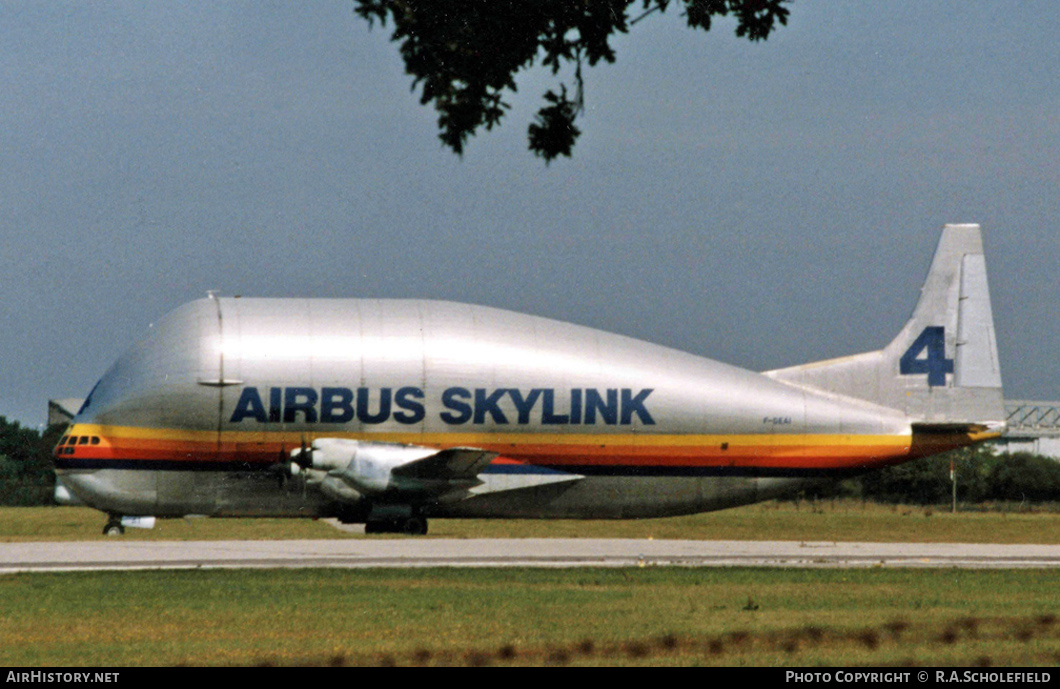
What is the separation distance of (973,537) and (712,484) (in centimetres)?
1352

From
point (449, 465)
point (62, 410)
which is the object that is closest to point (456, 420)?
point (449, 465)

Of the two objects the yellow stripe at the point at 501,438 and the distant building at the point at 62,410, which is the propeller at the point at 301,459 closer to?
the yellow stripe at the point at 501,438

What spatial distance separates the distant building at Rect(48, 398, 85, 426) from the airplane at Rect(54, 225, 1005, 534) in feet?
51.3

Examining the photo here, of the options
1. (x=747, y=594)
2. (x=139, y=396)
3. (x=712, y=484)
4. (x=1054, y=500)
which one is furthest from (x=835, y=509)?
(x=747, y=594)

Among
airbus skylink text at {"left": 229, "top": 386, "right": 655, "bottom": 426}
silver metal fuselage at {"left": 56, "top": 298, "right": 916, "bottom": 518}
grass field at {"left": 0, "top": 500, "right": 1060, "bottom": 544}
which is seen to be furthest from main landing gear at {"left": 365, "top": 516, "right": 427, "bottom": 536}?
airbus skylink text at {"left": 229, "top": 386, "right": 655, "bottom": 426}

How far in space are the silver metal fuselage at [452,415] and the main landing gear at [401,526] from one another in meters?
0.74

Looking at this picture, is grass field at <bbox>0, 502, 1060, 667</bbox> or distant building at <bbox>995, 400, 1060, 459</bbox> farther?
distant building at <bbox>995, 400, 1060, 459</bbox>

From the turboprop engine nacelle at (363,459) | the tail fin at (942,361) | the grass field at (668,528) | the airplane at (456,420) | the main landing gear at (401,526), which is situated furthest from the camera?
the grass field at (668,528)

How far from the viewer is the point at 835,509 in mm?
74250

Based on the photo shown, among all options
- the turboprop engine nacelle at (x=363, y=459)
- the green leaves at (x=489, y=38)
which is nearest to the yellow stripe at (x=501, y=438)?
the turboprop engine nacelle at (x=363, y=459)

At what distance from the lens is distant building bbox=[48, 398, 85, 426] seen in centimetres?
5953

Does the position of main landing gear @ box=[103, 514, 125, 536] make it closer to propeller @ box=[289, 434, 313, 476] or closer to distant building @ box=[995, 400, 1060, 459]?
propeller @ box=[289, 434, 313, 476]

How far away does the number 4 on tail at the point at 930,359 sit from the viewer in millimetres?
45750
